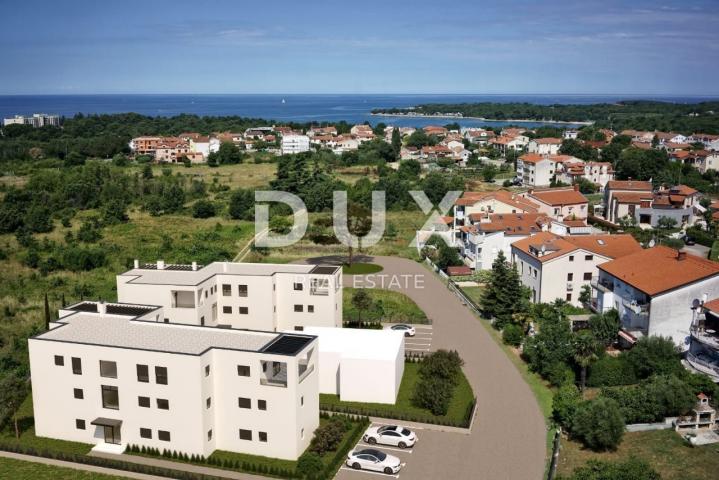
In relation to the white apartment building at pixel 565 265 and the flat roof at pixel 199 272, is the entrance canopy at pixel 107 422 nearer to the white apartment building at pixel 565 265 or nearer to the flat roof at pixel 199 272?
the flat roof at pixel 199 272

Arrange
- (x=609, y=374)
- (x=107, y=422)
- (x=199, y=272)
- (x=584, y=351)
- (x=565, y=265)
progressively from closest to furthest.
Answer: (x=107, y=422), (x=584, y=351), (x=609, y=374), (x=199, y=272), (x=565, y=265)

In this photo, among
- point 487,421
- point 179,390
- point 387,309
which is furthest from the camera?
point 387,309

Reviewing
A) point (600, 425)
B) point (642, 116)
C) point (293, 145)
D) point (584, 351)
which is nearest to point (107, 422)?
point (600, 425)

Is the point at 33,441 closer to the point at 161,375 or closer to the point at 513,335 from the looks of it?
the point at 161,375

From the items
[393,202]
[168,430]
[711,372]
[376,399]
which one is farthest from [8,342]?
[393,202]

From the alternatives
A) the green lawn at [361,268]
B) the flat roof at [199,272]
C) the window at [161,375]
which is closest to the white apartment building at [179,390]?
the window at [161,375]

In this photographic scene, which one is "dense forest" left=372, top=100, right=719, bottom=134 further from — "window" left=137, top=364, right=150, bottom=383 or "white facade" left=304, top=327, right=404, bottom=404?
"window" left=137, top=364, right=150, bottom=383

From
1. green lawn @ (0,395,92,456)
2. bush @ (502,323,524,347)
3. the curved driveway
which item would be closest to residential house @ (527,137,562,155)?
the curved driveway
